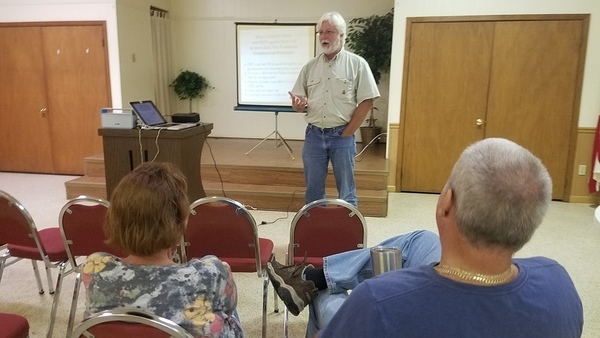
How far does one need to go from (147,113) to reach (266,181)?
1774mm

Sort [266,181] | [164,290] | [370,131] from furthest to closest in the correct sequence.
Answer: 1. [370,131]
2. [266,181]
3. [164,290]

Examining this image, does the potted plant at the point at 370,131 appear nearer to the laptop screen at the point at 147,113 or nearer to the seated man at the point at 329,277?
the laptop screen at the point at 147,113

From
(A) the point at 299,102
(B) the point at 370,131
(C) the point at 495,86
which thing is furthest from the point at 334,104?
(B) the point at 370,131

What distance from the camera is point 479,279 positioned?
0.82 meters

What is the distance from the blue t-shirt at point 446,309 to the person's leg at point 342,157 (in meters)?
2.09

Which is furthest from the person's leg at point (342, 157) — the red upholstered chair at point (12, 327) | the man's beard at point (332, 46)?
the red upholstered chair at point (12, 327)

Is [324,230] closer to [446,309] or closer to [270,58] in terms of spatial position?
[446,309]

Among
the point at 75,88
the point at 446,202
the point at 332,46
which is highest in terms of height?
the point at 332,46

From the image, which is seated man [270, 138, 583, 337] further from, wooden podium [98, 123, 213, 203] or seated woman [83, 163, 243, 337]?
wooden podium [98, 123, 213, 203]

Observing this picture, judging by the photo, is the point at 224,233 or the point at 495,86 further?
the point at 495,86

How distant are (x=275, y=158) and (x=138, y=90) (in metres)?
2.22

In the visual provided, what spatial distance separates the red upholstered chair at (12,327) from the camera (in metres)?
1.39

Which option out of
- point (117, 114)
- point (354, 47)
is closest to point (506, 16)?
point (354, 47)

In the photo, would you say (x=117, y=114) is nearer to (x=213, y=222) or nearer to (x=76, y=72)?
(x=213, y=222)
